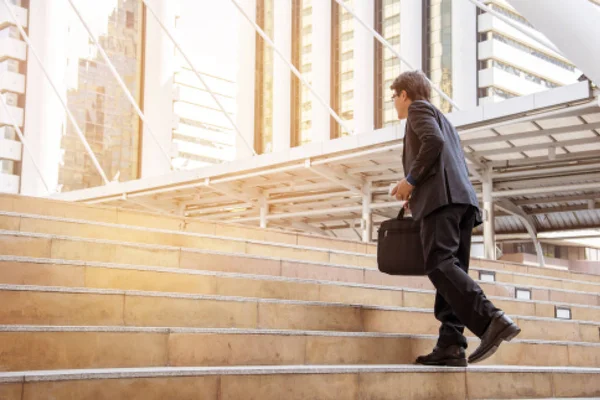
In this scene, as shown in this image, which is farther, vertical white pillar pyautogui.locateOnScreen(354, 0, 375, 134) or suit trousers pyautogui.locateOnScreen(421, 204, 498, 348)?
vertical white pillar pyautogui.locateOnScreen(354, 0, 375, 134)

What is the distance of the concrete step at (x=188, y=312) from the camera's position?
4.04 meters

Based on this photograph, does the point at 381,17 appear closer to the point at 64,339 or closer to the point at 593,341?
the point at 593,341

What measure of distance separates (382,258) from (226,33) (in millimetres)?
64812

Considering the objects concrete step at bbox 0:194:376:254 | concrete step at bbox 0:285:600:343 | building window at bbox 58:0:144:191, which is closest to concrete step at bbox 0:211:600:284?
concrete step at bbox 0:194:376:254

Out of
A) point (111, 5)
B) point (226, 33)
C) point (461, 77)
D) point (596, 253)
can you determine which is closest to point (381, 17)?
point (461, 77)

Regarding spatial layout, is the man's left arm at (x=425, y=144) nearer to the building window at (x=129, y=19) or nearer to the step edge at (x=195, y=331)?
the step edge at (x=195, y=331)

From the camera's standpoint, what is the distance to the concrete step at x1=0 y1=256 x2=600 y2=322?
4.57 m

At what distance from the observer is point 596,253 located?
4478cm

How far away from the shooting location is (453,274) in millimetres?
4082

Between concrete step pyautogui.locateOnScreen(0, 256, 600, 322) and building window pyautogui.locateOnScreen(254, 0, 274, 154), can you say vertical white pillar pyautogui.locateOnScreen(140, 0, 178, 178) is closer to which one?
building window pyautogui.locateOnScreen(254, 0, 274, 154)

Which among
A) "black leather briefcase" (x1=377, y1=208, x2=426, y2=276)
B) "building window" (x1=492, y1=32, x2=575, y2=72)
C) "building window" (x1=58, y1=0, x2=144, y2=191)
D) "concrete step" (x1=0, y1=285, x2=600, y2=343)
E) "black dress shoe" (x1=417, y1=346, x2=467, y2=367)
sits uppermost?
"building window" (x1=492, y1=32, x2=575, y2=72)

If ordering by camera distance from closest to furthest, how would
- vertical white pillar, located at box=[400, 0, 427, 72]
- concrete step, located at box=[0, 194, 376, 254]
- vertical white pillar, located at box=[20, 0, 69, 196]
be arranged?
concrete step, located at box=[0, 194, 376, 254]
vertical white pillar, located at box=[20, 0, 69, 196]
vertical white pillar, located at box=[400, 0, 427, 72]

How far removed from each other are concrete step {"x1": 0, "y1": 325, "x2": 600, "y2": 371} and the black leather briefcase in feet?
1.77

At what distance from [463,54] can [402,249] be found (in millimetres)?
40778
